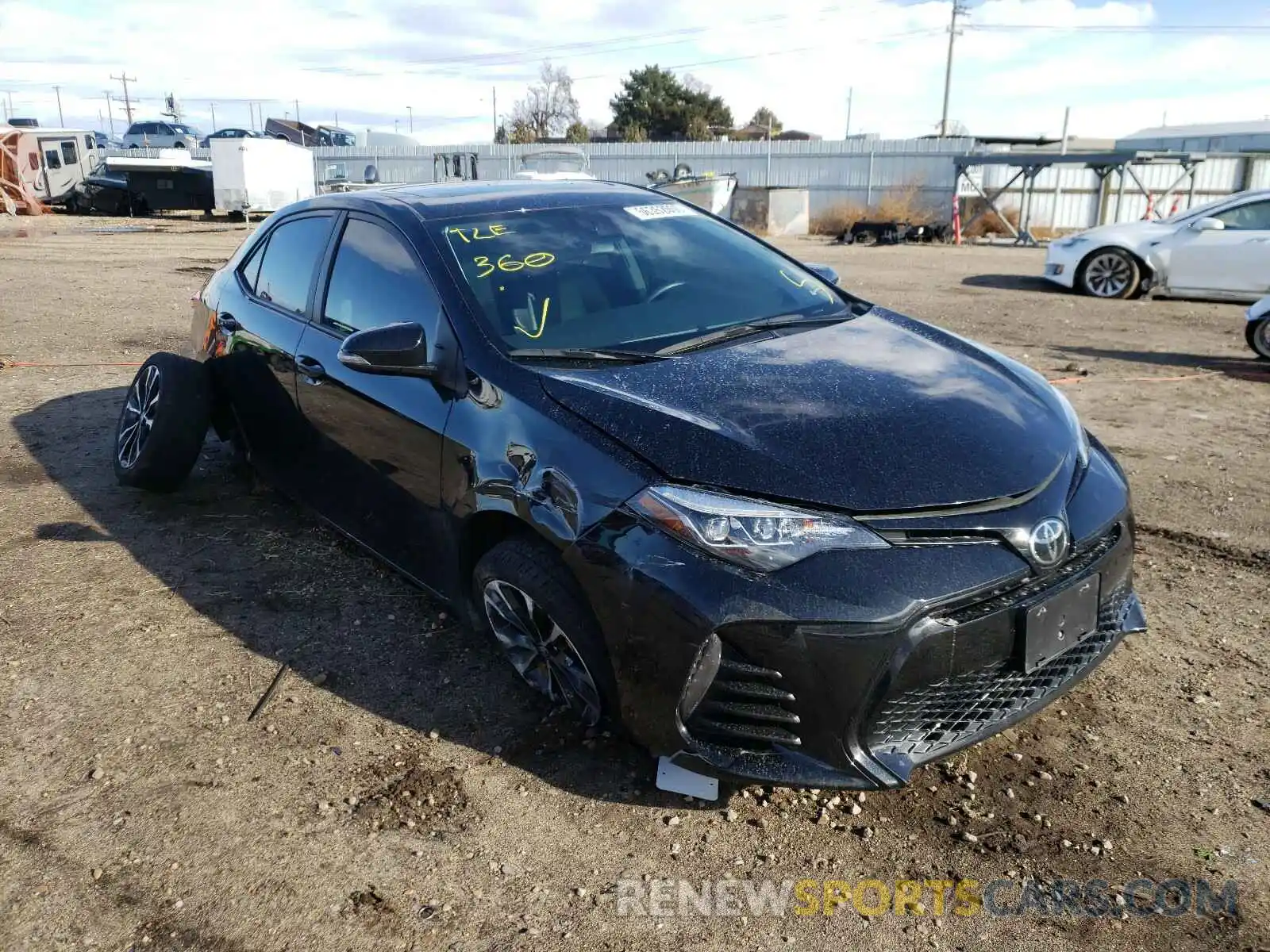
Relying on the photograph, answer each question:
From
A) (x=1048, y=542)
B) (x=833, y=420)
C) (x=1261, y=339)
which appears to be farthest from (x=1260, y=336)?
(x=833, y=420)

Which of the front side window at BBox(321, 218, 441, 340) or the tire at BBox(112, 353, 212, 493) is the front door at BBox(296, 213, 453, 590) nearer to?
the front side window at BBox(321, 218, 441, 340)

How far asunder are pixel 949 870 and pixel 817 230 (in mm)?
27555

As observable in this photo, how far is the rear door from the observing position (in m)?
4.25

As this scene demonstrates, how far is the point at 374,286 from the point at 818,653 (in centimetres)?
226

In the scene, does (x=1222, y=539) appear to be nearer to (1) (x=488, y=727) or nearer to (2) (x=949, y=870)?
(2) (x=949, y=870)

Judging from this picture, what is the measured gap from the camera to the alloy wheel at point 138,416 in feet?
16.4

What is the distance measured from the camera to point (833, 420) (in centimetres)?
280

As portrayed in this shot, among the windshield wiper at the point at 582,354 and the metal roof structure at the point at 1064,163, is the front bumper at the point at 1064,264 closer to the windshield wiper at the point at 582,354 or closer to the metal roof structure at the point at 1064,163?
the metal roof structure at the point at 1064,163

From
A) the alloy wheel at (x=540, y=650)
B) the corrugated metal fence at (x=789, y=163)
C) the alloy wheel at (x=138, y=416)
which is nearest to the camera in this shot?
the alloy wheel at (x=540, y=650)

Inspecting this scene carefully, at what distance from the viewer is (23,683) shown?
3.49 meters

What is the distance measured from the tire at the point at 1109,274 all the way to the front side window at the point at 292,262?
1149 centimetres

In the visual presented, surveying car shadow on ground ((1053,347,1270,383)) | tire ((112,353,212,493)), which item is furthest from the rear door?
car shadow on ground ((1053,347,1270,383))

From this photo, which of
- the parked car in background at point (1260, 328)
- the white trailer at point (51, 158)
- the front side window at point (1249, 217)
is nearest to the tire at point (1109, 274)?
the front side window at point (1249, 217)

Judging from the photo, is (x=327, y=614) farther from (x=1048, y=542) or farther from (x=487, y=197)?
(x=1048, y=542)
